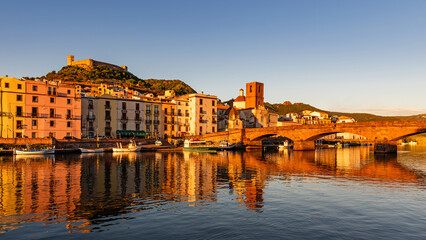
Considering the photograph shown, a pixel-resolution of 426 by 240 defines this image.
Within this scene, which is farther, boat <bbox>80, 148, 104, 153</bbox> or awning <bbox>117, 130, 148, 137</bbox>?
awning <bbox>117, 130, 148, 137</bbox>

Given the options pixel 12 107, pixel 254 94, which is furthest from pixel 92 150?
pixel 254 94

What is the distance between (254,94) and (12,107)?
95.3 meters

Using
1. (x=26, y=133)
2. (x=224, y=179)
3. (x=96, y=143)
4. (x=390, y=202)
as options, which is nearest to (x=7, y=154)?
(x=26, y=133)

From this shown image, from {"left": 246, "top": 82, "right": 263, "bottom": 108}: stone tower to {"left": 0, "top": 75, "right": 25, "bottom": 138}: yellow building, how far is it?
305 feet

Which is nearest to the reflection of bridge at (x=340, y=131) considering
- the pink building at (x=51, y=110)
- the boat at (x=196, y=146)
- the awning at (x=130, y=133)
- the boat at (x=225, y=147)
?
the boat at (x=225, y=147)

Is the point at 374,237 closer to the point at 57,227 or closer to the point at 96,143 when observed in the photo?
the point at 57,227

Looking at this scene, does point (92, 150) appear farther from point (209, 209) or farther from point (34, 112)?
→ point (209, 209)

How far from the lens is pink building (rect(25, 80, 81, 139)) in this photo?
69062 mm

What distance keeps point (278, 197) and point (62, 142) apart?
6265cm

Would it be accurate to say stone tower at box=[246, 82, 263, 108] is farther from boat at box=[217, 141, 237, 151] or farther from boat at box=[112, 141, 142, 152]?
boat at box=[112, 141, 142, 152]

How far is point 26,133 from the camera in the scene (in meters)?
68.5

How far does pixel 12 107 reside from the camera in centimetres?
6650

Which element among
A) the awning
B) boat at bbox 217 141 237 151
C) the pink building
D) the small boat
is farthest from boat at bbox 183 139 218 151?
the small boat

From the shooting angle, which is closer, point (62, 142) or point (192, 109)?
point (62, 142)
